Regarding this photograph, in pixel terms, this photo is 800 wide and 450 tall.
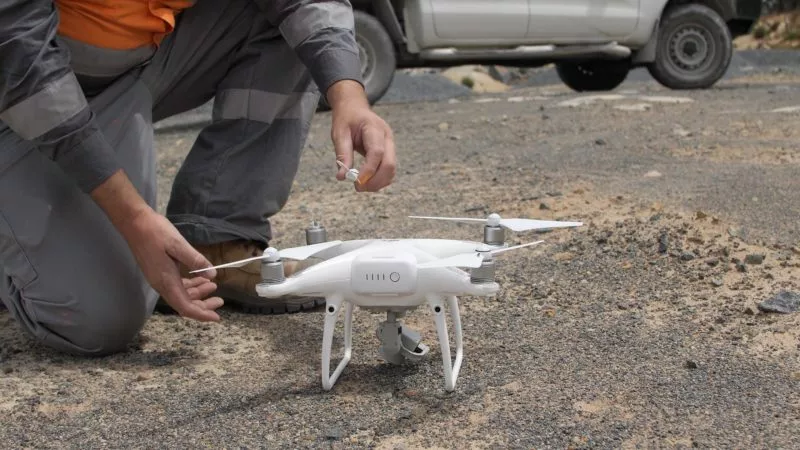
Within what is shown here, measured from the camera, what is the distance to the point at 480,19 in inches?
297

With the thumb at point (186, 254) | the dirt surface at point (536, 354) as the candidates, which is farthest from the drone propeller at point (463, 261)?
the thumb at point (186, 254)

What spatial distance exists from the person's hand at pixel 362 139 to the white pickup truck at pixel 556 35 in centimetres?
501

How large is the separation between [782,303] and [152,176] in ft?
5.18

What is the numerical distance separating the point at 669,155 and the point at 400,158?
4.34 ft

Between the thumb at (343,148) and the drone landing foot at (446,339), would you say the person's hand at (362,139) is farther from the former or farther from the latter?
the drone landing foot at (446,339)

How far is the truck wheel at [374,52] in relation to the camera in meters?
7.24

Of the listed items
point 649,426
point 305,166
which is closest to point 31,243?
point 649,426

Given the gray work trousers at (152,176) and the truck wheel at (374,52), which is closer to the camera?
the gray work trousers at (152,176)

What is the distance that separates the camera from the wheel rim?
27.1ft

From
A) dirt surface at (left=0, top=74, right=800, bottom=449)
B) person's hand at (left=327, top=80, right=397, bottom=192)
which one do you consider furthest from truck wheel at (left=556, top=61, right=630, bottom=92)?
person's hand at (left=327, top=80, right=397, bottom=192)

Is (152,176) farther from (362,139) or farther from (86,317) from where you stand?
(362,139)

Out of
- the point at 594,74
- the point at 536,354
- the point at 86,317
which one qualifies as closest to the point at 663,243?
the point at 536,354

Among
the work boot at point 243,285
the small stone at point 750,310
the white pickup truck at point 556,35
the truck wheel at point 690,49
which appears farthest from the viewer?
the truck wheel at point 690,49

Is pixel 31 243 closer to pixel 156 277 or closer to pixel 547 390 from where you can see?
pixel 156 277
